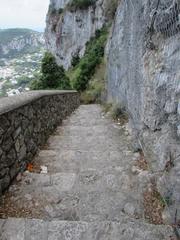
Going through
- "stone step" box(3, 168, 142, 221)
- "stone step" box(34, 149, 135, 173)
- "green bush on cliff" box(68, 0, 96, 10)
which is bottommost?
"stone step" box(34, 149, 135, 173)

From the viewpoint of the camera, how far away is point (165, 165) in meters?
3.32

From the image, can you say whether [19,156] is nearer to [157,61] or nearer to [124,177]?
[124,177]

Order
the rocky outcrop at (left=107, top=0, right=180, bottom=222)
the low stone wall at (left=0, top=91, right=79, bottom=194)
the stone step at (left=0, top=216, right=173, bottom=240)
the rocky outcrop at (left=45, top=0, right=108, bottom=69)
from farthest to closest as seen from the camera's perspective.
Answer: the rocky outcrop at (left=45, top=0, right=108, bottom=69) < the low stone wall at (left=0, top=91, right=79, bottom=194) < the rocky outcrop at (left=107, top=0, right=180, bottom=222) < the stone step at (left=0, top=216, right=173, bottom=240)

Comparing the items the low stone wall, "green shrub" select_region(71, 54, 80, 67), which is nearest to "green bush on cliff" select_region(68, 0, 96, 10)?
"green shrub" select_region(71, 54, 80, 67)

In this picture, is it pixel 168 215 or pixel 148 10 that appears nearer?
pixel 168 215

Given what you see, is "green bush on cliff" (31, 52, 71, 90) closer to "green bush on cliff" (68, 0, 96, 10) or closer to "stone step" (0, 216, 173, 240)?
"green bush on cliff" (68, 0, 96, 10)

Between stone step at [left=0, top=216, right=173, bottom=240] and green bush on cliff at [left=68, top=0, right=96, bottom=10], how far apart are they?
101 feet

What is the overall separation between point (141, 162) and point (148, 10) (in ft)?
7.49

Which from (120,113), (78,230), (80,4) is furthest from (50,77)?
(78,230)

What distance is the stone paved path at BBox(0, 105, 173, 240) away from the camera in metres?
2.77

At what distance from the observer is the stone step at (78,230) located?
2723 mm

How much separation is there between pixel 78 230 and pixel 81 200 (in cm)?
66

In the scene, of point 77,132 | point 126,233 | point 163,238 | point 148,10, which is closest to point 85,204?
point 126,233

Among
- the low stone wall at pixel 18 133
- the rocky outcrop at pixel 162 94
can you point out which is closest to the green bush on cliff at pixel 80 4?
the low stone wall at pixel 18 133
